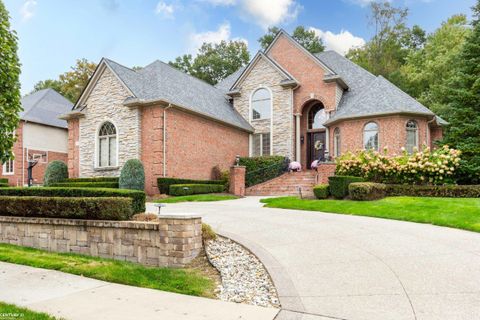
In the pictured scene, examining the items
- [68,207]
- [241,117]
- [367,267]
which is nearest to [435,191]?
[367,267]

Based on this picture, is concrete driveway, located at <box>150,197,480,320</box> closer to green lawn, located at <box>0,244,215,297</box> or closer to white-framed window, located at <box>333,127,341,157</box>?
green lawn, located at <box>0,244,215,297</box>

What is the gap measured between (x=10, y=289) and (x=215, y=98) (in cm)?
2124

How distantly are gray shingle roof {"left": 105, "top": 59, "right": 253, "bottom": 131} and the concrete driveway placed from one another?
12.2 metres

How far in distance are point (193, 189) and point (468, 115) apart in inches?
562

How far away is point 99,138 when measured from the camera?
849 inches

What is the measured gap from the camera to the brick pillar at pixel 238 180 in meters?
20.5

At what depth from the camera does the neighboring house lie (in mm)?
27625

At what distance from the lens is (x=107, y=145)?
2133 cm

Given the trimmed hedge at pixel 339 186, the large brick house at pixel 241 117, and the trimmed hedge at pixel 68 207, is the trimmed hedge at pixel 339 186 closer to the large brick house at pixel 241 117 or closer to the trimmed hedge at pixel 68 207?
the large brick house at pixel 241 117

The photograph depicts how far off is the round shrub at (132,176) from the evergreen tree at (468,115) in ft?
46.9

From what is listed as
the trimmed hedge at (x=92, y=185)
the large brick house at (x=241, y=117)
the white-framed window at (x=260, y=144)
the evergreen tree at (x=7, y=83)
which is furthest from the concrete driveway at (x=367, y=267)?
the white-framed window at (x=260, y=144)

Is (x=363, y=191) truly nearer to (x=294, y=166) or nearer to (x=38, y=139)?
(x=294, y=166)

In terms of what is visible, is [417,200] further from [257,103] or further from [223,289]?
[257,103]

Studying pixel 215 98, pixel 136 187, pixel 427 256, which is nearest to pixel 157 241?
pixel 427 256
